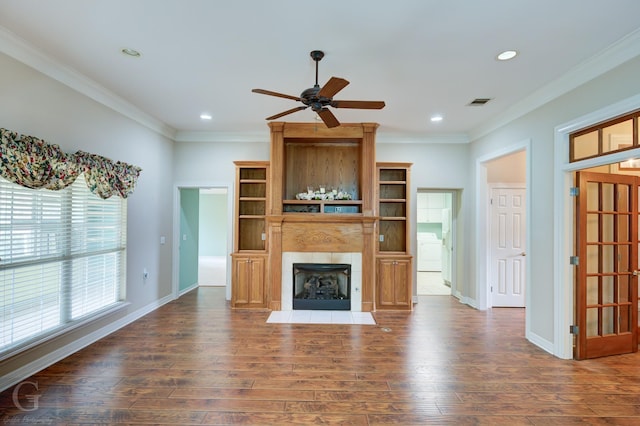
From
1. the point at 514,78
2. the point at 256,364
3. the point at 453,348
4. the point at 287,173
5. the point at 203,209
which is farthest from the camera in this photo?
the point at 203,209

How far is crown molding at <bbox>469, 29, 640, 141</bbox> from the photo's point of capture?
2.44 metres

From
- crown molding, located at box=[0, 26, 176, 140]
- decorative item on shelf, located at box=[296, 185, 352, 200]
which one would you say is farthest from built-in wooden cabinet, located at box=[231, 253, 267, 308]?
crown molding, located at box=[0, 26, 176, 140]

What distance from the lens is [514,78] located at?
3146mm

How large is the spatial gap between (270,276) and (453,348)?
2.70 metres

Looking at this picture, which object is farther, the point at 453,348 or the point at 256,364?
the point at 453,348

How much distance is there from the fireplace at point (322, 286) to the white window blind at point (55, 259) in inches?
95.3

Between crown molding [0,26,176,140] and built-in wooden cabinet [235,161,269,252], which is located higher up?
crown molding [0,26,176,140]

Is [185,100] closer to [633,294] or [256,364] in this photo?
[256,364]

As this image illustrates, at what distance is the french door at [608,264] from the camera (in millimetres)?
3121

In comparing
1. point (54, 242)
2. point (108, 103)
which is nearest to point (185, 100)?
point (108, 103)

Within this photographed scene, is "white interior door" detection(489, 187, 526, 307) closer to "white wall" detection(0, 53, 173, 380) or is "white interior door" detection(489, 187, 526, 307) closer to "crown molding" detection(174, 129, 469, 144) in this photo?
"crown molding" detection(174, 129, 469, 144)

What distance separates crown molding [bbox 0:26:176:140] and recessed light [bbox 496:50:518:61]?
4.15m

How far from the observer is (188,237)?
5.80m

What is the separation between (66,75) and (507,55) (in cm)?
427
